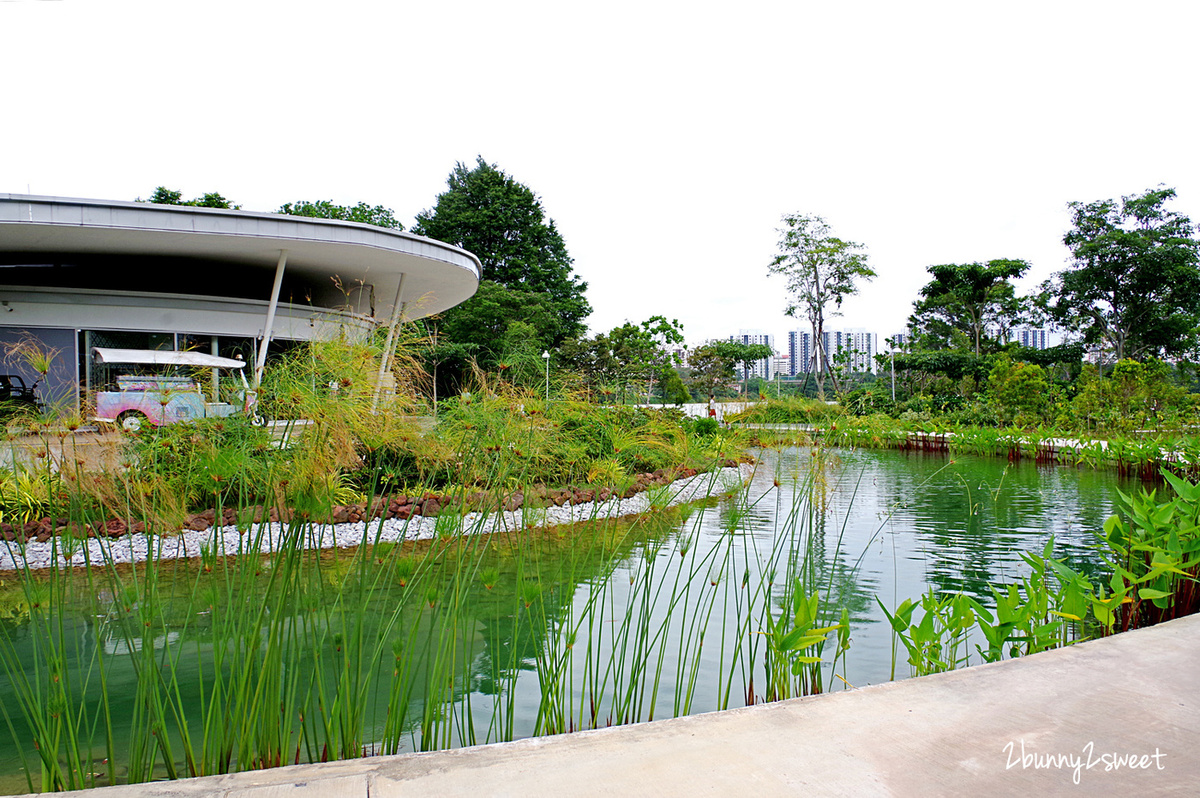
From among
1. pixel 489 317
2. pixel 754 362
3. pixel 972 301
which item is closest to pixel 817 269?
pixel 754 362

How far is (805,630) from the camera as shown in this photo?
1.74 meters

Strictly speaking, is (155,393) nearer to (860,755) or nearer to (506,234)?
(860,755)

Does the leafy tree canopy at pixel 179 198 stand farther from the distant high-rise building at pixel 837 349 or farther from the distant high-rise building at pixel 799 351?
the distant high-rise building at pixel 837 349

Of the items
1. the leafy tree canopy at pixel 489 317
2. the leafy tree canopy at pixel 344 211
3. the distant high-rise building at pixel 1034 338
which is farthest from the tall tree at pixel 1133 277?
the leafy tree canopy at pixel 344 211

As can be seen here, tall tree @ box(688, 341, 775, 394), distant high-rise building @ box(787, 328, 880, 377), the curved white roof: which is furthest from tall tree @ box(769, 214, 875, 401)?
the curved white roof

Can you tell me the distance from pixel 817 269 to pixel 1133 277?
9887mm

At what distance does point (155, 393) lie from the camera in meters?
2.60

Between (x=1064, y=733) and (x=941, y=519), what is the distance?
4124 mm

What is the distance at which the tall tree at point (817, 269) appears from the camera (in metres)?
18.8

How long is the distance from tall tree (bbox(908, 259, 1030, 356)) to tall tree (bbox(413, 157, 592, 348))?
11668 mm

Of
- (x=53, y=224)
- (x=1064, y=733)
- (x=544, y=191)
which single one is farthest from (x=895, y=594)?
(x=544, y=191)

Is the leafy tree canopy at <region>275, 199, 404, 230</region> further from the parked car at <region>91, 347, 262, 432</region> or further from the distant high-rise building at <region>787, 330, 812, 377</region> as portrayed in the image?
the parked car at <region>91, 347, 262, 432</region>

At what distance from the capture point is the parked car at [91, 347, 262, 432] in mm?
2793

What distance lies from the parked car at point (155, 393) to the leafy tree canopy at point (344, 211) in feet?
47.0
